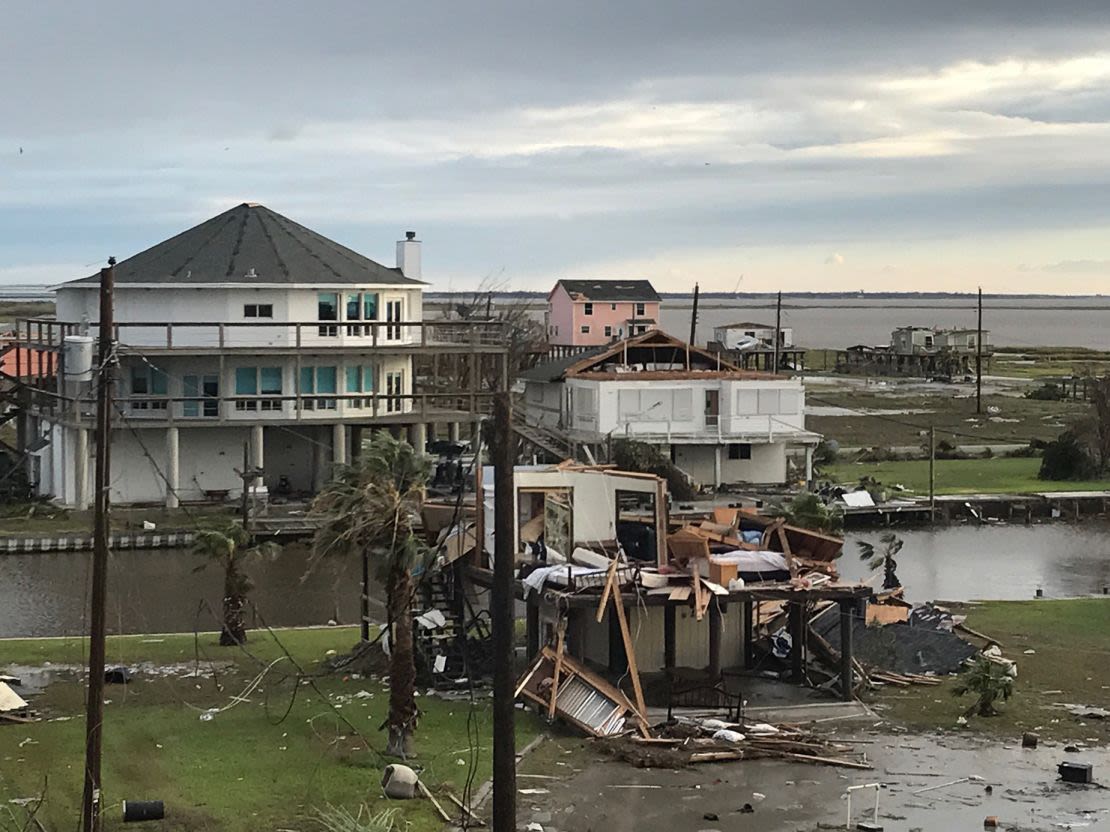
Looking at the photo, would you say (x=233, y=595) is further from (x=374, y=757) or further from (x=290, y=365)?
(x=290, y=365)

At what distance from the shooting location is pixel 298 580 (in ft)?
153

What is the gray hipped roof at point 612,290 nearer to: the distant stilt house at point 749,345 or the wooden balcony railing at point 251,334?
the distant stilt house at point 749,345

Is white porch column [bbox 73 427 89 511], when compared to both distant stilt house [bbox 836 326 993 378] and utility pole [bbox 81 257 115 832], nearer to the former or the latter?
utility pole [bbox 81 257 115 832]

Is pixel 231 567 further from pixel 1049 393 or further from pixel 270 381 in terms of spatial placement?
pixel 1049 393

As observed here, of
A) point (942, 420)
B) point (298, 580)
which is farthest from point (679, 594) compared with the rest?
point (942, 420)

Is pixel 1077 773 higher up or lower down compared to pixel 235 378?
lower down

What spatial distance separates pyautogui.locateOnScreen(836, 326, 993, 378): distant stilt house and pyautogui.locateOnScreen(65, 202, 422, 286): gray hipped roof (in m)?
74.1

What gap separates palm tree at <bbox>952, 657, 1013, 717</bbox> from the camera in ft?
93.1

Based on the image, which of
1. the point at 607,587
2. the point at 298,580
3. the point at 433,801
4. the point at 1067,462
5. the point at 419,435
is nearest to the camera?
the point at 433,801

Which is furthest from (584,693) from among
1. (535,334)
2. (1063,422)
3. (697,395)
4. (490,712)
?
(535,334)

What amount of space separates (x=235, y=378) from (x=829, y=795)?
39.8 metres

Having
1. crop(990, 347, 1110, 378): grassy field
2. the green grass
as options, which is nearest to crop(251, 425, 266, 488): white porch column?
the green grass

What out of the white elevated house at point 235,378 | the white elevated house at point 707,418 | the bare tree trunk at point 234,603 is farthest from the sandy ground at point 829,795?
the white elevated house at point 707,418

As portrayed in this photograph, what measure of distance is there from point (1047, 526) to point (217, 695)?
37841 mm
